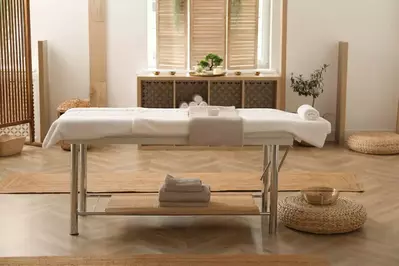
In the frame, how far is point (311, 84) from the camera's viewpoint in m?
7.02

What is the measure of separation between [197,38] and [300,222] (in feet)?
10.2

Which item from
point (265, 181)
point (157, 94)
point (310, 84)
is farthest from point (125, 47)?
point (265, 181)

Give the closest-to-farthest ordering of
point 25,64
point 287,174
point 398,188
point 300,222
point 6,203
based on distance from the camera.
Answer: point 300,222 < point 6,203 < point 398,188 < point 287,174 < point 25,64

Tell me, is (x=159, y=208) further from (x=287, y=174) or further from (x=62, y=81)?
(x=62, y=81)

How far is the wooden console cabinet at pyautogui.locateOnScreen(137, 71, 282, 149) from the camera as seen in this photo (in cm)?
693

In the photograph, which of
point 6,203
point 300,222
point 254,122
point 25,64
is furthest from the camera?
point 25,64

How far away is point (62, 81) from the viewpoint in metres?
7.21

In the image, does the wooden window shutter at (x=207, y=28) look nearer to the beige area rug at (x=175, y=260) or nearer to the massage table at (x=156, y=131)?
the massage table at (x=156, y=131)

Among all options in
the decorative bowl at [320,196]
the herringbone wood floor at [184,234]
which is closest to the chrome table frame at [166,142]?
the herringbone wood floor at [184,234]

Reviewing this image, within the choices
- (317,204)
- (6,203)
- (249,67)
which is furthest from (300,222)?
(249,67)

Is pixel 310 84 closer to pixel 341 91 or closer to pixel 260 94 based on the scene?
pixel 341 91

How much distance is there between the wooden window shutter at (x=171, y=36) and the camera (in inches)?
276

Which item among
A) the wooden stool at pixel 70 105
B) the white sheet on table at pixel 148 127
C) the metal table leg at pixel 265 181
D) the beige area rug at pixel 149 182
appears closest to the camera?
the white sheet on table at pixel 148 127

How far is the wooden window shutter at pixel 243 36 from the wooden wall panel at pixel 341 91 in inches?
32.3
